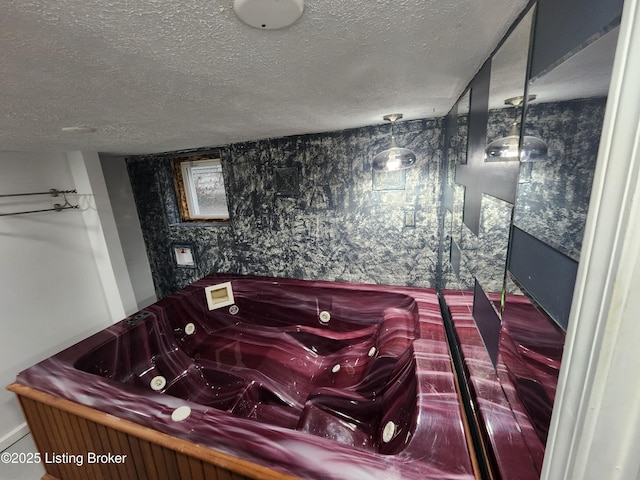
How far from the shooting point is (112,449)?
103 cm

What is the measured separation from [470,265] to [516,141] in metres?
0.73

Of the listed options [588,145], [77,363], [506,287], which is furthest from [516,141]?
[77,363]

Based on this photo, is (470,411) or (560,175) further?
(470,411)

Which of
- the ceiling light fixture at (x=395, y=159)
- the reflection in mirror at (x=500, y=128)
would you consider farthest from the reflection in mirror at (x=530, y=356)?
the ceiling light fixture at (x=395, y=159)

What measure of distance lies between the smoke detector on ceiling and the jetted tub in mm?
1178

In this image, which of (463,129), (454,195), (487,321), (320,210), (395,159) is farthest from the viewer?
(320,210)

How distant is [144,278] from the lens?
9.43 ft

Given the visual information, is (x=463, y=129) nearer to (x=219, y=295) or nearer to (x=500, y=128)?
(x=500, y=128)

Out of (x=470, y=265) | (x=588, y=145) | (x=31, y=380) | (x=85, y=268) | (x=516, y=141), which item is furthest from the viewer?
(x=85, y=268)

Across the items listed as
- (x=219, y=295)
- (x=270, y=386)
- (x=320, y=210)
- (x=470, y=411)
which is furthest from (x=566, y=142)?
(x=219, y=295)

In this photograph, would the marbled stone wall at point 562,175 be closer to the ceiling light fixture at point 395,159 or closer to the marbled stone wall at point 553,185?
the marbled stone wall at point 553,185

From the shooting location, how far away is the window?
2.58m

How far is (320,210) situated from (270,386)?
131 cm

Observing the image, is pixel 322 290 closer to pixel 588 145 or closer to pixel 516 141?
pixel 516 141
